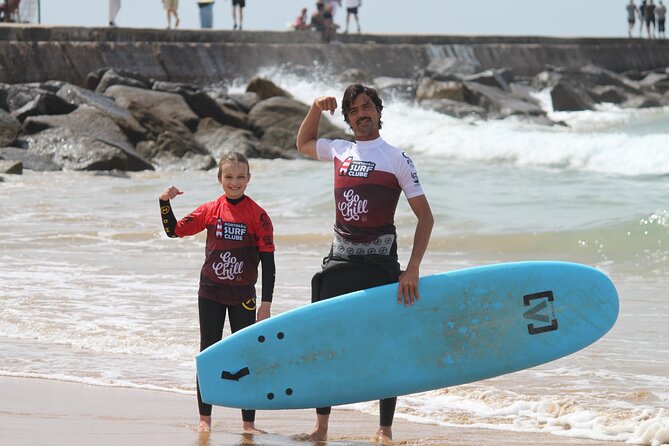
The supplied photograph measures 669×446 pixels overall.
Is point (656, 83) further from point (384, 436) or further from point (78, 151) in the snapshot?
point (384, 436)

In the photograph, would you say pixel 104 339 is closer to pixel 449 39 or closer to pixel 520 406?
pixel 520 406

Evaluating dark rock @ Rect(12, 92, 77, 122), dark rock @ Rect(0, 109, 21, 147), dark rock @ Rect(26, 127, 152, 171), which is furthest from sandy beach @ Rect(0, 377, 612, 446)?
dark rock @ Rect(12, 92, 77, 122)

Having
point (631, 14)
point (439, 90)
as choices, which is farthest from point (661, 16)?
point (439, 90)

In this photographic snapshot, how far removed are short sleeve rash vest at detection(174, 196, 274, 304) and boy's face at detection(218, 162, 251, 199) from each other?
46 mm

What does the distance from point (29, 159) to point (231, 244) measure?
1299cm

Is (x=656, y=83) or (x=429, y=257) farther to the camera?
(x=656, y=83)

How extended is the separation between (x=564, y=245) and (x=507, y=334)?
21.0ft

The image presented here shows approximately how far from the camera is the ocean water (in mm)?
5352

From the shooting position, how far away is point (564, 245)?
10633 millimetres

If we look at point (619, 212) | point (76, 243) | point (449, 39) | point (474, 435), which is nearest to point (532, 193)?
point (619, 212)

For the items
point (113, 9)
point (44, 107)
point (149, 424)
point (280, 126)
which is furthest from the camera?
point (113, 9)

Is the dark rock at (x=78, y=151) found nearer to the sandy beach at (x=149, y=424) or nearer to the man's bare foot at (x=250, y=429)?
the sandy beach at (x=149, y=424)

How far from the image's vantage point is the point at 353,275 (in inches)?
171

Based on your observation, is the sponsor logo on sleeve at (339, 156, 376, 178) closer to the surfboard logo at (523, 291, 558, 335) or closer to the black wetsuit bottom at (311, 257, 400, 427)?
the black wetsuit bottom at (311, 257, 400, 427)
